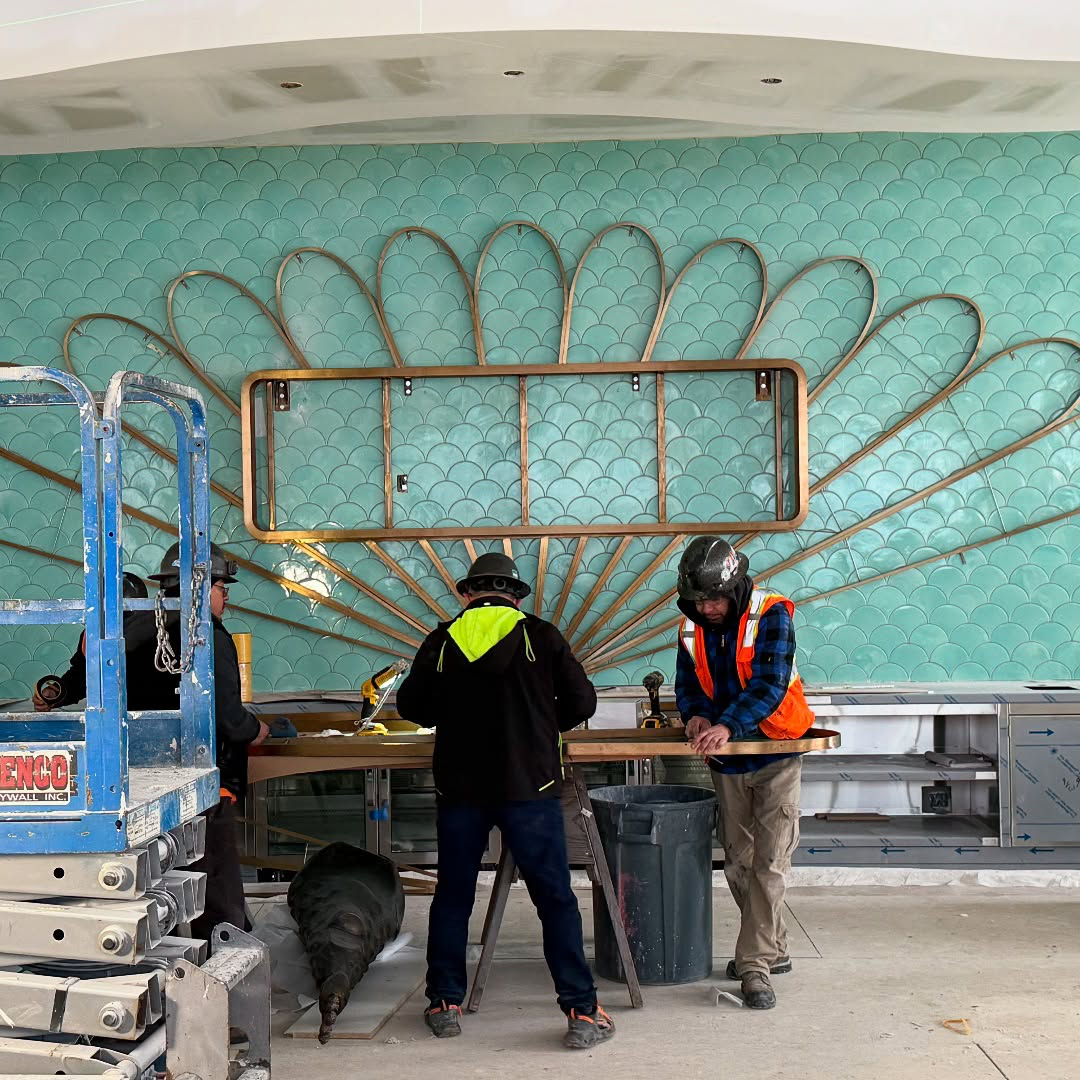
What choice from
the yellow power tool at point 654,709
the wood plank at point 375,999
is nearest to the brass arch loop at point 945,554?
the yellow power tool at point 654,709

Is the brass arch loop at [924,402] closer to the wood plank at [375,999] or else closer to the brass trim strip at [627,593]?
the brass trim strip at [627,593]

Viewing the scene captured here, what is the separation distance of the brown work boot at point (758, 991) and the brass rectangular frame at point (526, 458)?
211 cm

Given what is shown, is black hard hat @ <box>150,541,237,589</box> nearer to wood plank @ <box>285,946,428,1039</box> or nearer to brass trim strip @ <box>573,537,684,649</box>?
wood plank @ <box>285,946,428,1039</box>

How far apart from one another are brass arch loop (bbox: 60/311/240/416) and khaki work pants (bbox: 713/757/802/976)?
2897mm

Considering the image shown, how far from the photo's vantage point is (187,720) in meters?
3.00

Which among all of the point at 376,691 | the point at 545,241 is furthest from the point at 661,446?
the point at 376,691

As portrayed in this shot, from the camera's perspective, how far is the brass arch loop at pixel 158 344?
588 centimetres

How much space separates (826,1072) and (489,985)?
1.25 metres

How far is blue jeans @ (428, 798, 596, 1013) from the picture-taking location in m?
3.85

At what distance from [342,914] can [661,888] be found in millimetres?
1039

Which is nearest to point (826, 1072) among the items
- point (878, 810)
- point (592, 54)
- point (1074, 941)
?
point (1074, 941)

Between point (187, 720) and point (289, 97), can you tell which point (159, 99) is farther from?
point (187, 720)

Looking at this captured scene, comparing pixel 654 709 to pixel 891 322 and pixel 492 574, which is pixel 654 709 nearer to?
pixel 492 574

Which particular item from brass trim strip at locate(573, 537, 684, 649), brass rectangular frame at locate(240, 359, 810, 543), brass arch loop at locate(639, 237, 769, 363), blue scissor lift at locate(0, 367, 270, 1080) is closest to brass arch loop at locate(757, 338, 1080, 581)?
brass rectangular frame at locate(240, 359, 810, 543)
